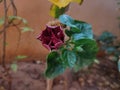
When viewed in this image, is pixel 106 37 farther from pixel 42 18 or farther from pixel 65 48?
pixel 65 48

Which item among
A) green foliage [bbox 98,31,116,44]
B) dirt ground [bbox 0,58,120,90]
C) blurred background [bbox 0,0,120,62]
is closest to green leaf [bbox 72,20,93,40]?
dirt ground [bbox 0,58,120,90]

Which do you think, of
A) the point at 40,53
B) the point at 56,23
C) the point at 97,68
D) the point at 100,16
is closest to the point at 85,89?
the point at 97,68

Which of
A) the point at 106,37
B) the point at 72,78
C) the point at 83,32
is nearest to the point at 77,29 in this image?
the point at 83,32

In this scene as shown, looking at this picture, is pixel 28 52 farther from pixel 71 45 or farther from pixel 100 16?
pixel 71 45

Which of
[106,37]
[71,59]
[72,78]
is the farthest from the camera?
[106,37]

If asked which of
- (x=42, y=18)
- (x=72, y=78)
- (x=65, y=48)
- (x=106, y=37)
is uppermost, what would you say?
(x=65, y=48)

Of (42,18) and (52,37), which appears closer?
(52,37)
